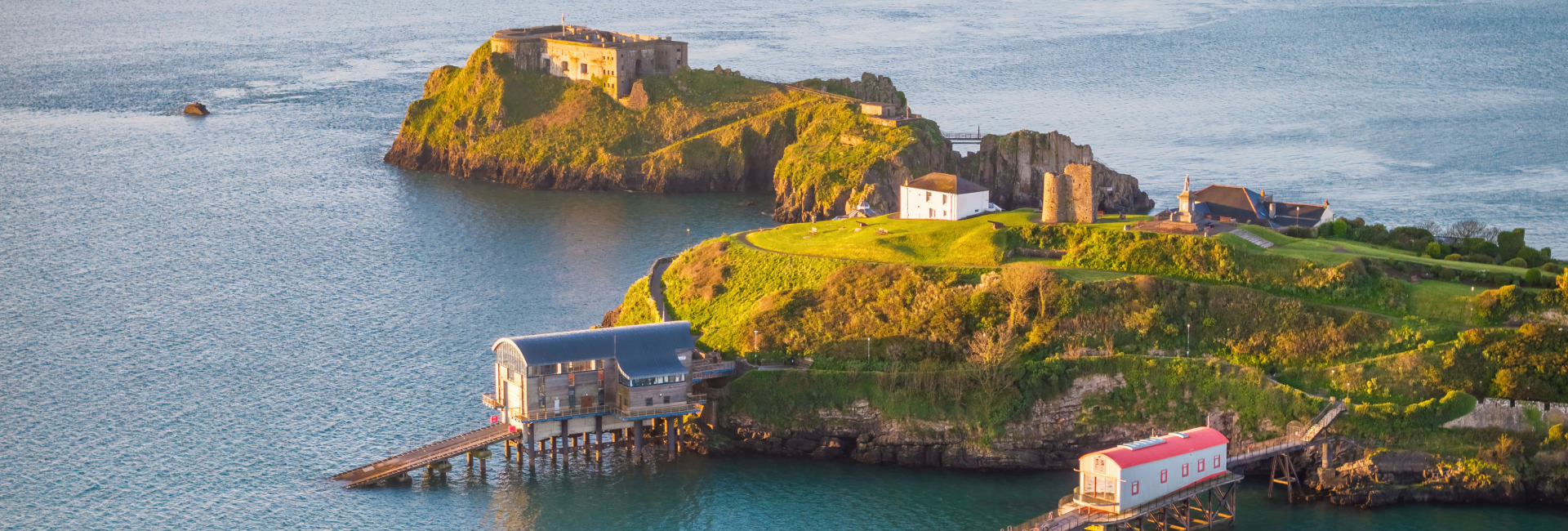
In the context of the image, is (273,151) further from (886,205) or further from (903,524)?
(903,524)

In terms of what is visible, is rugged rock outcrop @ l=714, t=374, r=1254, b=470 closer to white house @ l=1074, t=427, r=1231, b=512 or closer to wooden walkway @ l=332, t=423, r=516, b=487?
white house @ l=1074, t=427, r=1231, b=512

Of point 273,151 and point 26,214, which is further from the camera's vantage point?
point 273,151

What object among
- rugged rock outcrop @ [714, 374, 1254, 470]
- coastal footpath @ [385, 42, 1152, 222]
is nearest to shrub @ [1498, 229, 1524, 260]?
rugged rock outcrop @ [714, 374, 1254, 470]

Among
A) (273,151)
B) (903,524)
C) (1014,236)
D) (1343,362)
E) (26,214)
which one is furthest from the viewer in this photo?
(273,151)

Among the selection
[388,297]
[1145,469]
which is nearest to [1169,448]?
[1145,469]

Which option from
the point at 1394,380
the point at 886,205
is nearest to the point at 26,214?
the point at 886,205

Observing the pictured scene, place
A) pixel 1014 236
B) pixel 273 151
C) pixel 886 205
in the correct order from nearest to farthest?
pixel 1014 236 → pixel 886 205 → pixel 273 151
